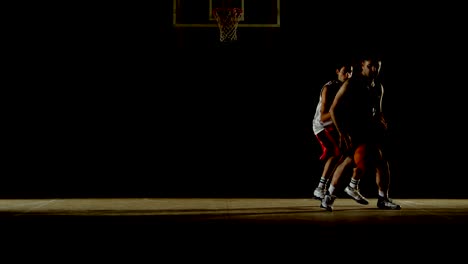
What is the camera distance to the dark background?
9766mm

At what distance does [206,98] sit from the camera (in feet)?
32.9

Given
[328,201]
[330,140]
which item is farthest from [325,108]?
[328,201]

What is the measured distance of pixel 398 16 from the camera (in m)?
9.88

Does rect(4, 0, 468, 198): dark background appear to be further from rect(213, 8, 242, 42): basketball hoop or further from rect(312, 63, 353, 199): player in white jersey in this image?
rect(312, 63, 353, 199): player in white jersey

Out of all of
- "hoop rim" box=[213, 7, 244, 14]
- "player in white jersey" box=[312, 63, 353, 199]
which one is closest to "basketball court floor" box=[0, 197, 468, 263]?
"player in white jersey" box=[312, 63, 353, 199]

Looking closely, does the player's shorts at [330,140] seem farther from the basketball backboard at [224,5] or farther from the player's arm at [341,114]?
the basketball backboard at [224,5]

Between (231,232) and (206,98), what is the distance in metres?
6.27

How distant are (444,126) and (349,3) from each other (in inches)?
99.9

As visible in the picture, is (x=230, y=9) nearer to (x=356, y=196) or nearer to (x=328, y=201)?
(x=356, y=196)

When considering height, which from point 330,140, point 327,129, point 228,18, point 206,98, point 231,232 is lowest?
point 231,232

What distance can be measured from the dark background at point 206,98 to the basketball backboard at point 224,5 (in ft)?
2.73

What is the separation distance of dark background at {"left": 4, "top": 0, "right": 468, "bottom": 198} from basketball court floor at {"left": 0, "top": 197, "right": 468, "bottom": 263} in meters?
4.01

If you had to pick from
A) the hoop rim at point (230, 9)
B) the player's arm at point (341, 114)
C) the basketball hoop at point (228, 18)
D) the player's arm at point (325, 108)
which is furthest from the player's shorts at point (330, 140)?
the hoop rim at point (230, 9)

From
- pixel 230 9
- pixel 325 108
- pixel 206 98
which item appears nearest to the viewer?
pixel 325 108
